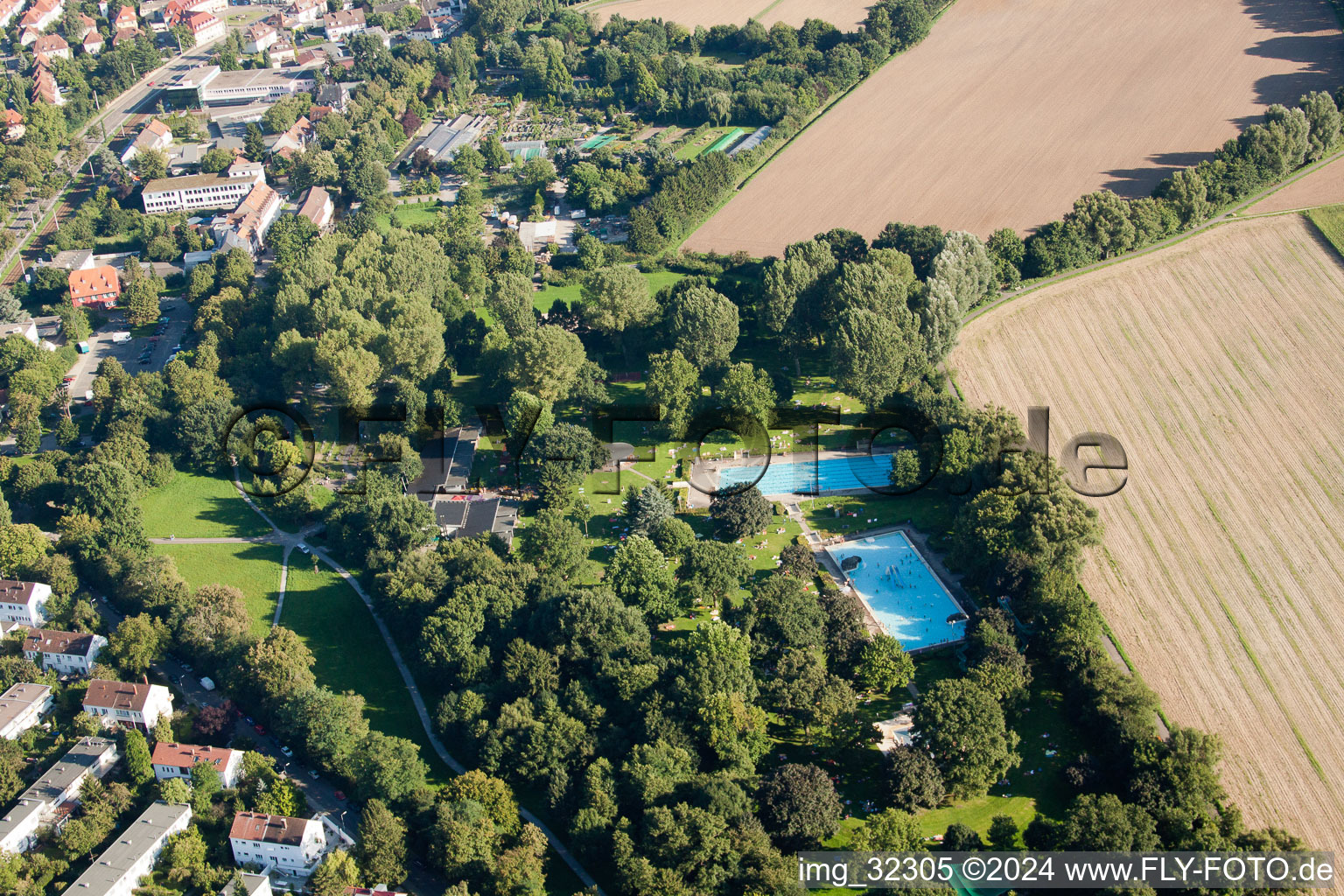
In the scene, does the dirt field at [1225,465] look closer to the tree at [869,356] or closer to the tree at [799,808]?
the tree at [869,356]

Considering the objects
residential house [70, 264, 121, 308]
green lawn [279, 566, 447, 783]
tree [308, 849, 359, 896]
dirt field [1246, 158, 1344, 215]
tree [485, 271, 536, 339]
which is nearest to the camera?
tree [308, 849, 359, 896]

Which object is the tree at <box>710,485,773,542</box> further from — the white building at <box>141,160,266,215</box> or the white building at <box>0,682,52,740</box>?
the white building at <box>141,160,266,215</box>

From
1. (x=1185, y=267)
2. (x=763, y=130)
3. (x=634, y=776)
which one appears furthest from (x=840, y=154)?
(x=634, y=776)

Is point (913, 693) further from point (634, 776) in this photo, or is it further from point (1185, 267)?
point (1185, 267)

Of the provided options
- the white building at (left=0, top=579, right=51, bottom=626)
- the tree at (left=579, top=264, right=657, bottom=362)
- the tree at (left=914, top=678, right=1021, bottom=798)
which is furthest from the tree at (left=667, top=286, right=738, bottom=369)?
the white building at (left=0, top=579, right=51, bottom=626)

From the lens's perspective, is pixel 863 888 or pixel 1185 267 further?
pixel 1185 267

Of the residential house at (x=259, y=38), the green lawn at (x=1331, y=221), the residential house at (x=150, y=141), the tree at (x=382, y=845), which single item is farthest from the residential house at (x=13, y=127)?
the green lawn at (x=1331, y=221)
